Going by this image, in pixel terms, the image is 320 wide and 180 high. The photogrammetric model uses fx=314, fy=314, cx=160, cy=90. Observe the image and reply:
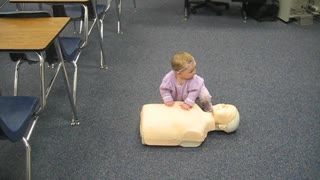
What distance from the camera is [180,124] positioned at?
1.89 m

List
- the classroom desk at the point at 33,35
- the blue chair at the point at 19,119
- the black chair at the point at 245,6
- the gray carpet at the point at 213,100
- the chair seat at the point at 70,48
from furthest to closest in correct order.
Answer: the black chair at the point at 245,6, the chair seat at the point at 70,48, the gray carpet at the point at 213,100, the classroom desk at the point at 33,35, the blue chair at the point at 19,119

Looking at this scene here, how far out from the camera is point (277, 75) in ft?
9.07

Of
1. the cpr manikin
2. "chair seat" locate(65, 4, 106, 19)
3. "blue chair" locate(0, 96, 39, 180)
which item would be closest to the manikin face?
the cpr manikin

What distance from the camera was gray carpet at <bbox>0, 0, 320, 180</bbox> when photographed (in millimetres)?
1819

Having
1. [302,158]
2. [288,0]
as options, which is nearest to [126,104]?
[302,158]

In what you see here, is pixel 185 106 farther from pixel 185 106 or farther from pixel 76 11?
pixel 76 11

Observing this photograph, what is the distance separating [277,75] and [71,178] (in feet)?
6.34

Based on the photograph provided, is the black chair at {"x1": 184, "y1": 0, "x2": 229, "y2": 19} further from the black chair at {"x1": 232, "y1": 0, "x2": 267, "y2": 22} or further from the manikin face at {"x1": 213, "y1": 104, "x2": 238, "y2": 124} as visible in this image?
the manikin face at {"x1": 213, "y1": 104, "x2": 238, "y2": 124}

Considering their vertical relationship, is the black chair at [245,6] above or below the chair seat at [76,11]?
below

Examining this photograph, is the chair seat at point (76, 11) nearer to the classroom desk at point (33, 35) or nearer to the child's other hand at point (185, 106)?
the classroom desk at point (33, 35)

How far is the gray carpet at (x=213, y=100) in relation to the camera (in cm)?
182

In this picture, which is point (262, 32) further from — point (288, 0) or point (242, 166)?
point (242, 166)

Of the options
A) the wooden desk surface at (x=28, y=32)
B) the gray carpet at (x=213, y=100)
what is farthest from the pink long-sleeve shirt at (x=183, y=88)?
the wooden desk surface at (x=28, y=32)

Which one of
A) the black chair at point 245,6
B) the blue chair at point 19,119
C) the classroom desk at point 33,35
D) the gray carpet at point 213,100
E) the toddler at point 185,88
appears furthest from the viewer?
the black chair at point 245,6
